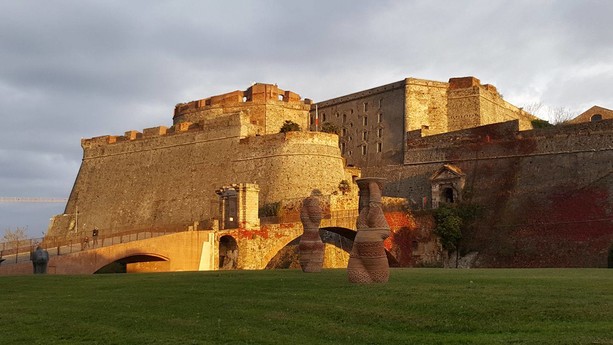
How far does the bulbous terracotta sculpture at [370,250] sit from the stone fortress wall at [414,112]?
127 ft

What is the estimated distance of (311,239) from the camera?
23.4m

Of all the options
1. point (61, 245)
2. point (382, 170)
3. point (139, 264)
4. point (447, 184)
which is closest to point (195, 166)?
point (382, 170)

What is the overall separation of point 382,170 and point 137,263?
23576 millimetres

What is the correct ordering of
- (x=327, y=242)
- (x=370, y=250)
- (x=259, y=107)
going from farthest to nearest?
(x=259, y=107) < (x=327, y=242) < (x=370, y=250)

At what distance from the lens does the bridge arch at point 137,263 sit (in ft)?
121

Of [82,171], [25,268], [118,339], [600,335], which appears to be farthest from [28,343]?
[82,171]

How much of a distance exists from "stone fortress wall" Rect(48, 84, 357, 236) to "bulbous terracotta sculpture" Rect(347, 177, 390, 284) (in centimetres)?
3547

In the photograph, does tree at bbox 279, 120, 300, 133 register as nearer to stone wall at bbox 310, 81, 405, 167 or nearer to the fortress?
the fortress

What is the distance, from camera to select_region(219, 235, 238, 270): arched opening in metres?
41.6

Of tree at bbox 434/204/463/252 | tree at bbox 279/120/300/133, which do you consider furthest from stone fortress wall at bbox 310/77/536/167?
tree at bbox 434/204/463/252

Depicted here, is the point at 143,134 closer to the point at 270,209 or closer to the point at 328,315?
the point at 270,209

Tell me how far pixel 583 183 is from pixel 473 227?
7.78 metres

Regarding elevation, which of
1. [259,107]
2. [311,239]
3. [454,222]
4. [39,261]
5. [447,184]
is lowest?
[39,261]

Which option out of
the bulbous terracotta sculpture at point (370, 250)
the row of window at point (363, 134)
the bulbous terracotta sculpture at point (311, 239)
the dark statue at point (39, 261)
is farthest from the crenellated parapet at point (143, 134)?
the bulbous terracotta sculpture at point (370, 250)
